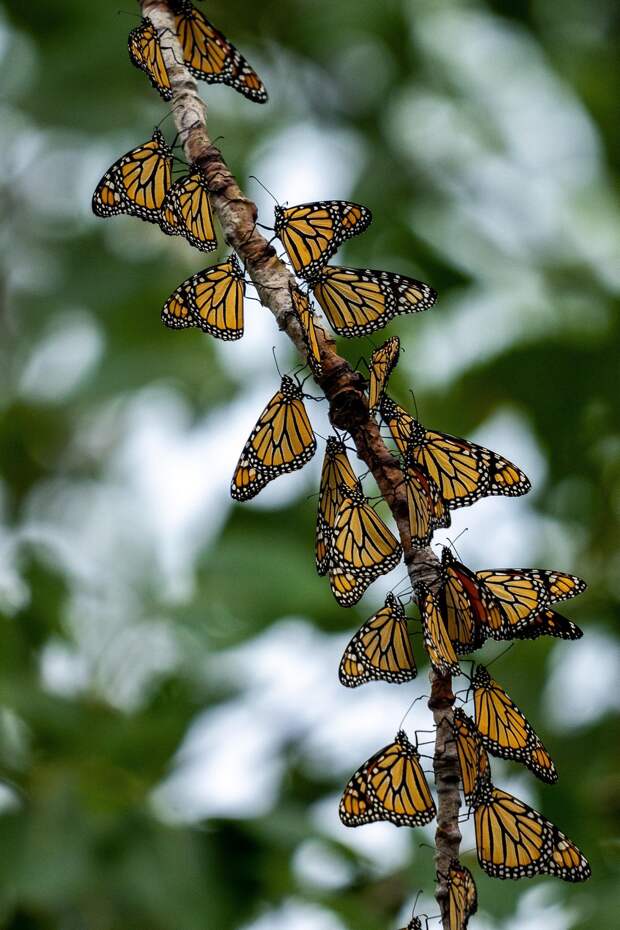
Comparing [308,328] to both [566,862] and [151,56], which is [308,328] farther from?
[566,862]

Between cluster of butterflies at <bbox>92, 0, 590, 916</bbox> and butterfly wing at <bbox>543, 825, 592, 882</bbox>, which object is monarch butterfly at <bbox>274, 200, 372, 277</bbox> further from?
butterfly wing at <bbox>543, 825, 592, 882</bbox>

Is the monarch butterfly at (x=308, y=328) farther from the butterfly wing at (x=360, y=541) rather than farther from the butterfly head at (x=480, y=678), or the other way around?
the butterfly head at (x=480, y=678)

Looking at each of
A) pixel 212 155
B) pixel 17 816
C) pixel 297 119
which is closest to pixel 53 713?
pixel 17 816

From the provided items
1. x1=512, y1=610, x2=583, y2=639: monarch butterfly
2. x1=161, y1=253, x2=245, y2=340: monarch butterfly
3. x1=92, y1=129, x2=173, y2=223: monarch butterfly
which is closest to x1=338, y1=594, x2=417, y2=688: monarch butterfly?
x1=512, y1=610, x2=583, y2=639: monarch butterfly

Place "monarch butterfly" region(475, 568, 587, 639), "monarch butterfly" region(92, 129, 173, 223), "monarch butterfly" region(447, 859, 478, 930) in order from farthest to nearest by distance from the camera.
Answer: "monarch butterfly" region(92, 129, 173, 223), "monarch butterfly" region(475, 568, 587, 639), "monarch butterfly" region(447, 859, 478, 930)

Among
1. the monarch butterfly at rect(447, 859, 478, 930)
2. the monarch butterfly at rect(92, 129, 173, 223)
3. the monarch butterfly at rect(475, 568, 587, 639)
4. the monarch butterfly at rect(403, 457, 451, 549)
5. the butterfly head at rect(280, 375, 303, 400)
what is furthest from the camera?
the monarch butterfly at rect(92, 129, 173, 223)

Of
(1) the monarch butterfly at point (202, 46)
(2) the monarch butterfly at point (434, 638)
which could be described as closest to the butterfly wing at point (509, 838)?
(2) the monarch butterfly at point (434, 638)
